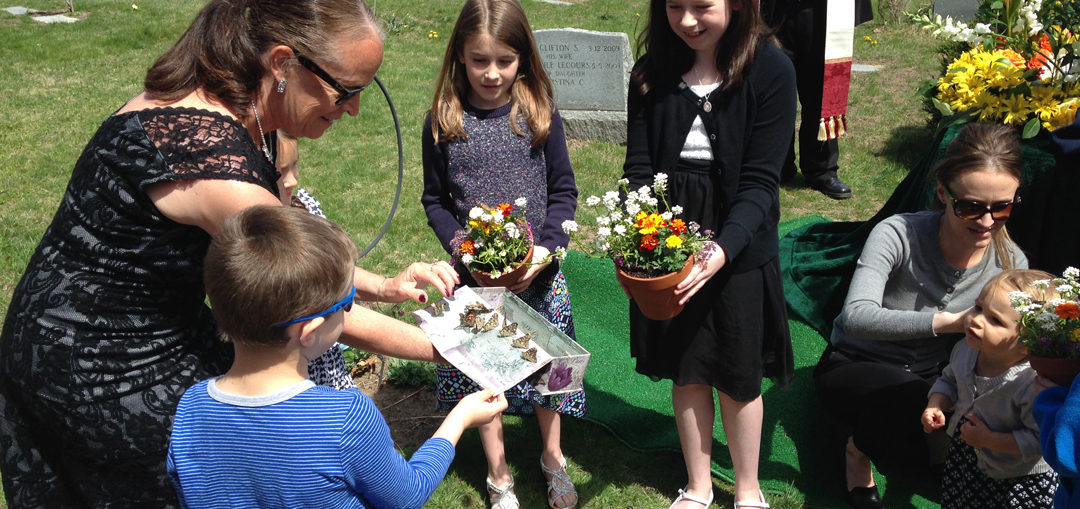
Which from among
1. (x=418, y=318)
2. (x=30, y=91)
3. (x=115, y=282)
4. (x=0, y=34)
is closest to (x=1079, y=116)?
(x=418, y=318)

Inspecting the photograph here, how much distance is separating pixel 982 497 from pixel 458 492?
1.89 meters

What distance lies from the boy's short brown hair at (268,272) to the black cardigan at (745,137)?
136cm

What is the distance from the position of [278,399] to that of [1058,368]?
181 cm

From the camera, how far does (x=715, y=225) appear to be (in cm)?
282

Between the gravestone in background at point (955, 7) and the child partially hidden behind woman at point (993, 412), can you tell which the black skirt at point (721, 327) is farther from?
the gravestone in background at point (955, 7)

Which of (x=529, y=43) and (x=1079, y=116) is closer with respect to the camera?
(x=529, y=43)

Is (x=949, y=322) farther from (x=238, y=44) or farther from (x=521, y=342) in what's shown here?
(x=238, y=44)

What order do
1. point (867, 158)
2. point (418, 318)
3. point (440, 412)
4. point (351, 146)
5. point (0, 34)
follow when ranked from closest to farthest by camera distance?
point (418, 318) < point (440, 412) < point (867, 158) < point (351, 146) < point (0, 34)

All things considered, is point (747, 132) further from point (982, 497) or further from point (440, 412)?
point (440, 412)

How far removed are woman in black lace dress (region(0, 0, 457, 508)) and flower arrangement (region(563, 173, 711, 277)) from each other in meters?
0.95

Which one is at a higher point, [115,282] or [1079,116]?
[115,282]

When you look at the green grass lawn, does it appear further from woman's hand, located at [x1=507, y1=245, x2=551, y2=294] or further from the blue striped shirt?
the blue striped shirt

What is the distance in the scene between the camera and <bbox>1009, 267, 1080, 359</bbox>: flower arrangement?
198 centimetres

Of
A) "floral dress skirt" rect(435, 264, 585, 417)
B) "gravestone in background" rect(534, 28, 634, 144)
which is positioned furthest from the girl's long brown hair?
"gravestone in background" rect(534, 28, 634, 144)
